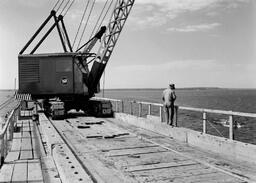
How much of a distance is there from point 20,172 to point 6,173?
0.27 meters

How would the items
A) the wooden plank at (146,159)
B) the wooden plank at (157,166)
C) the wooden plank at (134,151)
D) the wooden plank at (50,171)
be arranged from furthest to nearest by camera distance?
the wooden plank at (134,151) < the wooden plank at (146,159) < the wooden plank at (157,166) < the wooden plank at (50,171)

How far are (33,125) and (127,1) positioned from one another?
1131 cm

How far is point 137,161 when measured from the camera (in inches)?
294

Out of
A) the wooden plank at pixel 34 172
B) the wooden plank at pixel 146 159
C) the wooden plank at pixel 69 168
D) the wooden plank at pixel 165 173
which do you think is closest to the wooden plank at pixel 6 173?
the wooden plank at pixel 34 172

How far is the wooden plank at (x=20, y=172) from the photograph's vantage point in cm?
571

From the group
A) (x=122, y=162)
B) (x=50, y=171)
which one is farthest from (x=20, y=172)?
(x=122, y=162)

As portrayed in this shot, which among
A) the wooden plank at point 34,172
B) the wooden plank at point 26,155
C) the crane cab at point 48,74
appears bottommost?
the wooden plank at point 26,155

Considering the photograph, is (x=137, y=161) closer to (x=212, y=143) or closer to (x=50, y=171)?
(x=50, y=171)

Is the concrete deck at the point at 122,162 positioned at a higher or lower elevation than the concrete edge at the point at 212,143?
lower

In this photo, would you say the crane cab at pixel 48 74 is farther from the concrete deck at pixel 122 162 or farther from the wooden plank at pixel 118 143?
the wooden plank at pixel 118 143

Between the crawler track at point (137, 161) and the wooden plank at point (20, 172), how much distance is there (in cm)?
133

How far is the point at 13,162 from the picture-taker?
712cm

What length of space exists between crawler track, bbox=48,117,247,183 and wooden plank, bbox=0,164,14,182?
161cm

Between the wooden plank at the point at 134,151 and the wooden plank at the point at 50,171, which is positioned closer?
the wooden plank at the point at 50,171
